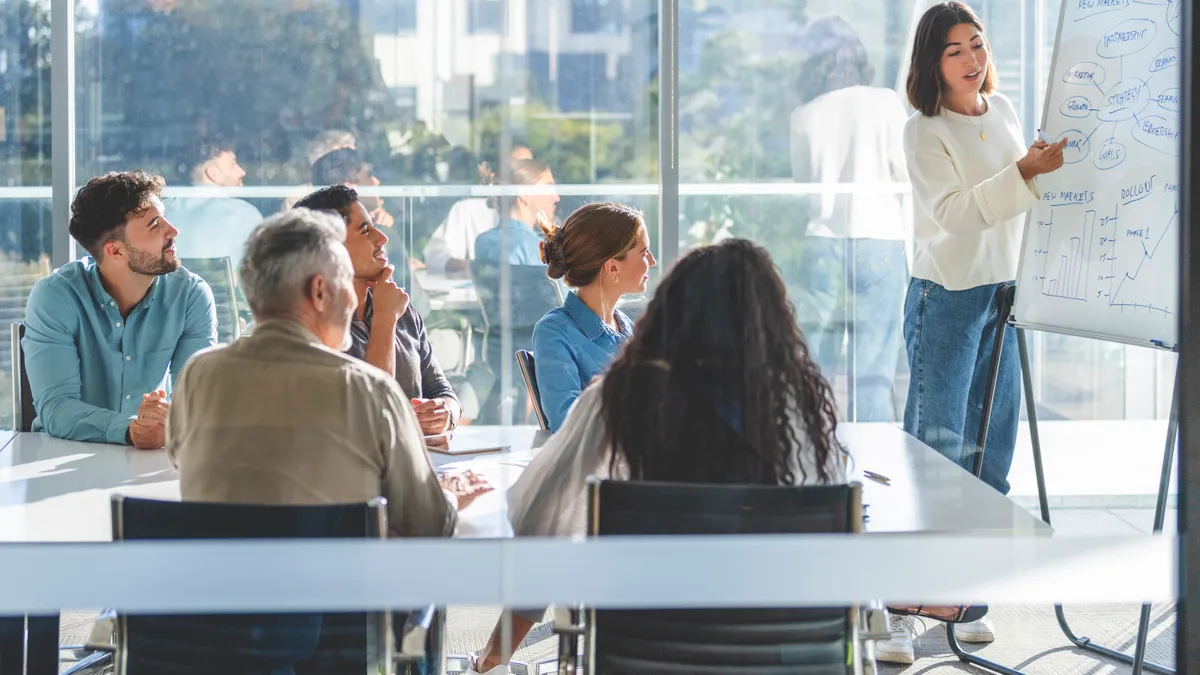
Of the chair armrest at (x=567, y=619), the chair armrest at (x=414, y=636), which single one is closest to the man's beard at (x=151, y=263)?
the chair armrest at (x=414, y=636)

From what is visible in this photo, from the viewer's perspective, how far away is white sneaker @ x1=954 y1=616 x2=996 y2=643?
3262mm

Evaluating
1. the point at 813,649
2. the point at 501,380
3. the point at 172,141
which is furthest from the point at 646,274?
the point at 172,141

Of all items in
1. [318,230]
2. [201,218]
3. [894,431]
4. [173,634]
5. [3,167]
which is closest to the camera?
[173,634]

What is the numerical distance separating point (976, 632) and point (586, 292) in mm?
1503

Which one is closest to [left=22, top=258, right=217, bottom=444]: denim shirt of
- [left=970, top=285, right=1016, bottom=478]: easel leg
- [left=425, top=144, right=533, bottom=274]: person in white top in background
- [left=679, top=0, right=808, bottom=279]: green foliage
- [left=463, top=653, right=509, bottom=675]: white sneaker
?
[left=425, top=144, right=533, bottom=274]: person in white top in background

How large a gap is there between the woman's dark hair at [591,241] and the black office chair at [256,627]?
1270mm

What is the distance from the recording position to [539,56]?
3.58m

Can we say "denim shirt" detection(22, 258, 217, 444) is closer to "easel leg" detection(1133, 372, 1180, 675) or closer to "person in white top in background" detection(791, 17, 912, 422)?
"person in white top in background" detection(791, 17, 912, 422)

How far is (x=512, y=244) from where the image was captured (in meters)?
3.85

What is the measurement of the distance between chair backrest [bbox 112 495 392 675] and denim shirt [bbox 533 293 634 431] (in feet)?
3.41

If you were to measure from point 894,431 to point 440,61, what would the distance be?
1.72 metres

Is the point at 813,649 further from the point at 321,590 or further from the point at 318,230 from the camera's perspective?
the point at 318,230

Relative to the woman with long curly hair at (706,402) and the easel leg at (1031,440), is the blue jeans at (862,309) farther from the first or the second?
the woman with long curly hair at (706,402)

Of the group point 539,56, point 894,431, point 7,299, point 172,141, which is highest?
point 539,56
